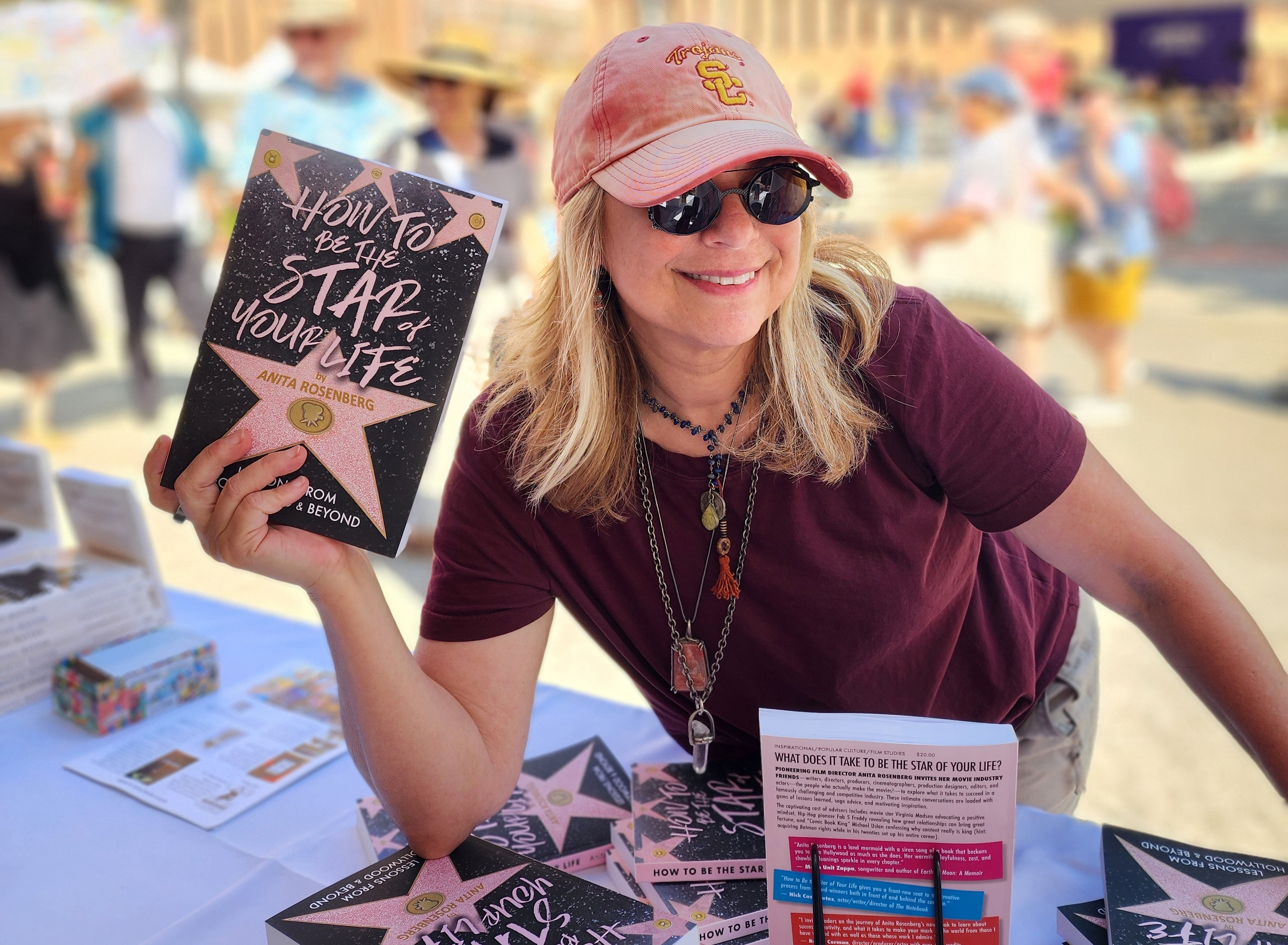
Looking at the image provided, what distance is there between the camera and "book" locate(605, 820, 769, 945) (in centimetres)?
99

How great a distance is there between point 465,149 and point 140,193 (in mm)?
2377

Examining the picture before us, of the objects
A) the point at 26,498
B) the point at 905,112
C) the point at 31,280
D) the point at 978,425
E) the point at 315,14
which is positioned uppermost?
the point at 315,14

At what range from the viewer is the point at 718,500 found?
1201 mm

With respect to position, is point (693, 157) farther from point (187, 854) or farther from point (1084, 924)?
point (187, 854)

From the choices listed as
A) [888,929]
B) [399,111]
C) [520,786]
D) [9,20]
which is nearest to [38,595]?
[520,786]

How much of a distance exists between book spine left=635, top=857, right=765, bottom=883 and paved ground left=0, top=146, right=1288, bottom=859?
1.75 m

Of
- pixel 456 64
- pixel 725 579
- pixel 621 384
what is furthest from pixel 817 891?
pixel 456 64

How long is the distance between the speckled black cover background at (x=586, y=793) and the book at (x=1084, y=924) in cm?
47

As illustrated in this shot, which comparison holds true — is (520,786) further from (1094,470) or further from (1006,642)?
(1094,470)

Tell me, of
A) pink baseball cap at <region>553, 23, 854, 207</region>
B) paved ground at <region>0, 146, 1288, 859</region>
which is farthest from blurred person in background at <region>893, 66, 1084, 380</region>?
pink baseball cap at <region>553, 23, 854, 207</region>

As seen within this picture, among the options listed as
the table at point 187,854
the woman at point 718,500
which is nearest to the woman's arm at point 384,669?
the woman at point 718,500

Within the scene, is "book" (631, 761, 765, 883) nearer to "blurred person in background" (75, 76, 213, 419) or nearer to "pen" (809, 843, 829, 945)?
"pen" (809, 843, 829, 945)

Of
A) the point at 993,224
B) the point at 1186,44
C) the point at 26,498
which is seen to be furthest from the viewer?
the point at 1186,44

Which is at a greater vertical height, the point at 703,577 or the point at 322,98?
the point at 322,98
